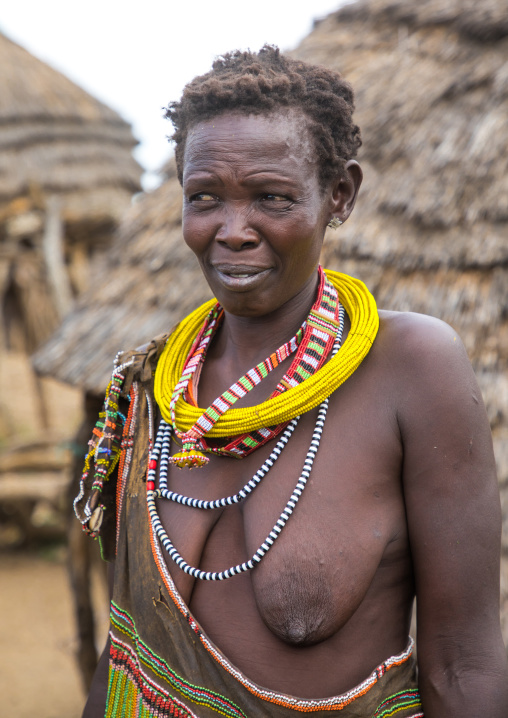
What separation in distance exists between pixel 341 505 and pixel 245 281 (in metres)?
0.48

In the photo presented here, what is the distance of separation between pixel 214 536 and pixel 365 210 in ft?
7.58

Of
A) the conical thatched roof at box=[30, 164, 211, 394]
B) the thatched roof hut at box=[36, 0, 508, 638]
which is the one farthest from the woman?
the conical thatched roof at box=[30, 164, 211, 394]

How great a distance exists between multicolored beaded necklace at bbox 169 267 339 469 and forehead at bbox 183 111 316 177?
0.32m

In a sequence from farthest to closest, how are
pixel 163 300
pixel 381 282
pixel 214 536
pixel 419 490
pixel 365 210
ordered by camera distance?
pixel 163 300
pixel 365 210
pixel 381 282
pixel 214 536
pixel 419 490

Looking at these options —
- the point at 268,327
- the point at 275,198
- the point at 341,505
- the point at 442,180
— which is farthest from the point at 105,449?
the point at 442,180

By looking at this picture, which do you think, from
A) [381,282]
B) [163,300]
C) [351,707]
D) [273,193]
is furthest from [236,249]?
[163,300]

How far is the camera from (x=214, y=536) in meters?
1.50

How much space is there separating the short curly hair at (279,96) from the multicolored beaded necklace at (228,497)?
0.37 metres

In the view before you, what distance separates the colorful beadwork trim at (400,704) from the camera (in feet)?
4.64

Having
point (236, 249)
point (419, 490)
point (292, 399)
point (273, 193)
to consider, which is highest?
point (273, 193)

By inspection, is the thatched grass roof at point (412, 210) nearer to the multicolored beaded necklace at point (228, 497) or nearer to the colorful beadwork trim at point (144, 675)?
the multicolored beaded necklace at point (228, 497)

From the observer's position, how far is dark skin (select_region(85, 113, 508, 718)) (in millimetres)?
1332

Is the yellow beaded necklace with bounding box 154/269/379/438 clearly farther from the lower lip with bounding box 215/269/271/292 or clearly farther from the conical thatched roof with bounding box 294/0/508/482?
the conical thatched roof with bounding box 294/0/508/482

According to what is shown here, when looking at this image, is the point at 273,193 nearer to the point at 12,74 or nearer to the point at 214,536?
the point at 214,536
